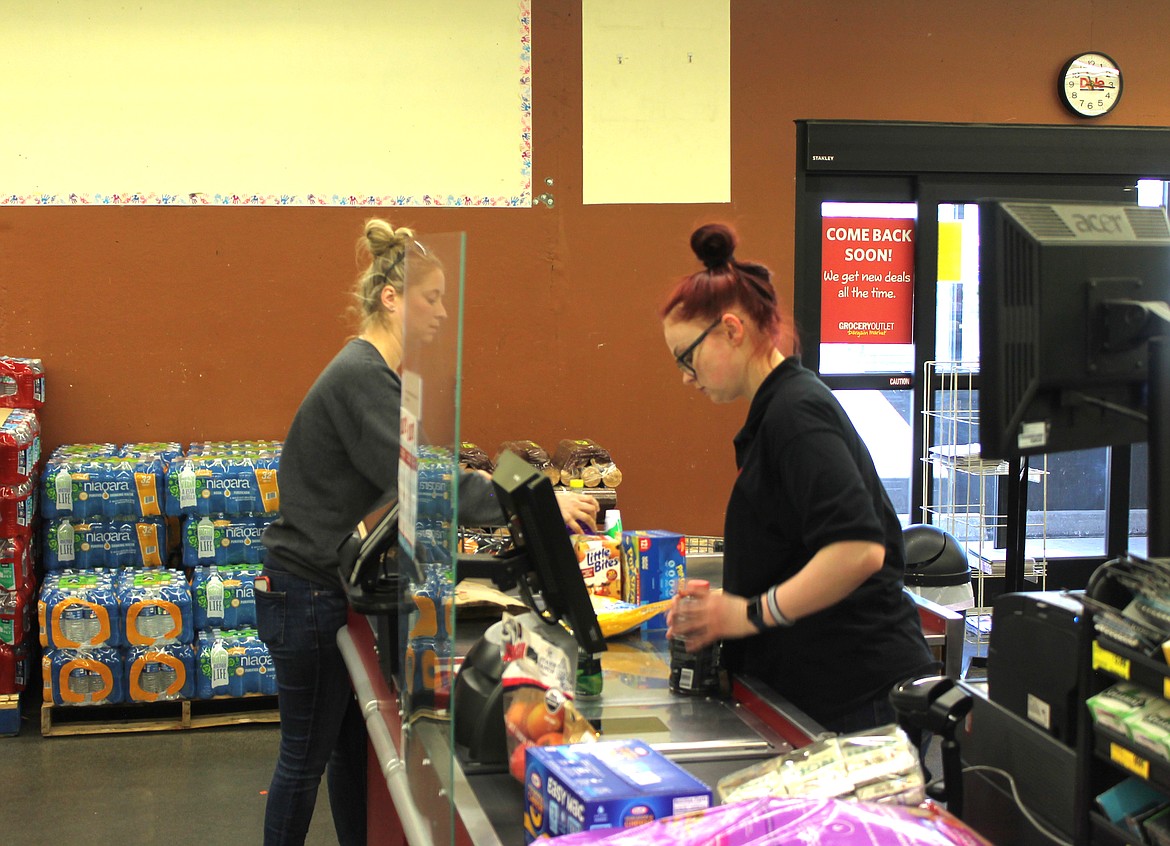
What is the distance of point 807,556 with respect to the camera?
2068mm

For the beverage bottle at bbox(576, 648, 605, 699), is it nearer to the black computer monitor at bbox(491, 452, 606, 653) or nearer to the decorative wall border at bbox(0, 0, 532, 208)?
the black computer monitor at bbox(491, 452, 606, 653)

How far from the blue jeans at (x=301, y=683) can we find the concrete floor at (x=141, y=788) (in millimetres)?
974

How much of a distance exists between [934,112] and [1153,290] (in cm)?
481

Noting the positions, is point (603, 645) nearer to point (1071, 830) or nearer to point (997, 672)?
point (997, 672)

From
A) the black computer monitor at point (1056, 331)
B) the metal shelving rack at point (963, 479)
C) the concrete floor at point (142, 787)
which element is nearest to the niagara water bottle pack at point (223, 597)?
the concrete floor at point (142, 787)

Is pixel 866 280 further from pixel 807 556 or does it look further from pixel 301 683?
pixel 807 556

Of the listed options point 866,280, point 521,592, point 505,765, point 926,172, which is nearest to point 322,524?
point 521,592

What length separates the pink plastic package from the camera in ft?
4.02

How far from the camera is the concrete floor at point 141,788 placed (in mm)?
3842

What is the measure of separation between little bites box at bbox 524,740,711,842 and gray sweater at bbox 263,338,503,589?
126 cm

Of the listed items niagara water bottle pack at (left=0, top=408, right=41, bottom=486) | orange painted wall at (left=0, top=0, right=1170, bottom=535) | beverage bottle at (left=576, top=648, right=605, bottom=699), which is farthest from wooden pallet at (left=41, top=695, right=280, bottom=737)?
beverage bottle at (left=576, top=648, right=605, bottom=699)

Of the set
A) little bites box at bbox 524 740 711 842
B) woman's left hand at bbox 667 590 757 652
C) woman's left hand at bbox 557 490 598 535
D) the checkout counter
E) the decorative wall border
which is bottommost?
the checkout counter

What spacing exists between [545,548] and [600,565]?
2.77 feet

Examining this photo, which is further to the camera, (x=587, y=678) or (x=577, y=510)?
(x=577, y=510)
